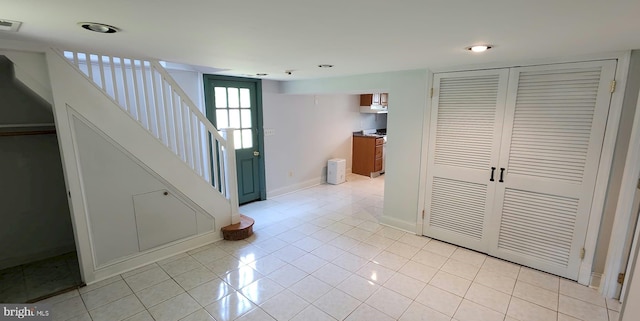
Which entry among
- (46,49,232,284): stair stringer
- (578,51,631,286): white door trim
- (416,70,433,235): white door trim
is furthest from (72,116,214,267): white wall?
(578,51,631,286): white door trim

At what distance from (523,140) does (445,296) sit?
1711mm

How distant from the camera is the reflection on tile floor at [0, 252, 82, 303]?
8.25 feet

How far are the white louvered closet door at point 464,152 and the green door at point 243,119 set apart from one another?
2837 millimetres

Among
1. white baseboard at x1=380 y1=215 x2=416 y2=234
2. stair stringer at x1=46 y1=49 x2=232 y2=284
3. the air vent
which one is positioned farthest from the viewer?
white baseboard at x1=380 y1=215 x2=416 y2=234

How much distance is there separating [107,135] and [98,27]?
48.7 inches

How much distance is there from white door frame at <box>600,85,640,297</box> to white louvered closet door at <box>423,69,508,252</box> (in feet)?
3.10

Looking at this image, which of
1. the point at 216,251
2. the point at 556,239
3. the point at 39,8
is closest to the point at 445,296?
the point at 556,239

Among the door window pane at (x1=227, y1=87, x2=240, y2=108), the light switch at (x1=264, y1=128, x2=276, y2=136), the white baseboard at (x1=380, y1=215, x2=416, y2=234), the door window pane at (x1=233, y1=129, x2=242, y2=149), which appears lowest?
Result: the white baseboard at (x1=380, y1=215, x2=416, y2=234)

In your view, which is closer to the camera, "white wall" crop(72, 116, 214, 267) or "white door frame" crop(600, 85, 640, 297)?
"white door frame" crop(600, 85, 640, 297)

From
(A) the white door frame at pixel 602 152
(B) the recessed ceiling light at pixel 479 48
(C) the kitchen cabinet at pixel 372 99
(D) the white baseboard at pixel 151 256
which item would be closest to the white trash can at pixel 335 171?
(C) the kitchen cabinet at pixel 372 99

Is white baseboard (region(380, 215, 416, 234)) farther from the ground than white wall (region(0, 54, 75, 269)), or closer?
closer

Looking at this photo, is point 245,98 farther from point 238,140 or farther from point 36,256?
point 36,256

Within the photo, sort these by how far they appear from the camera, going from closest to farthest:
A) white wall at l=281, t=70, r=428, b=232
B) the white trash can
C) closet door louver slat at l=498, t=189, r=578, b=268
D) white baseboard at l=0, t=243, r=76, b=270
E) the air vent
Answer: the air vent
closet door louver slat at l=498, t=189, r=578, b=268
white baseboard at l=0, t=243, r=76, b=270
white wall at l=281, t=70, r=428, b=232
the white trash can

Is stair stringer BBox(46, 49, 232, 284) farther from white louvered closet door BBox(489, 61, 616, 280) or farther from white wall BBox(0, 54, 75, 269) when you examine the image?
white louvered closet door BBox(489, 61, 616, 280)
